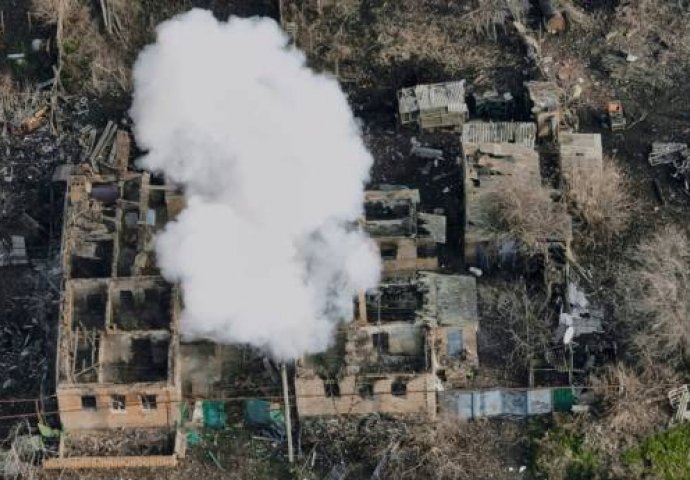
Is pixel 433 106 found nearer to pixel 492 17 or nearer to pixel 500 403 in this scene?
pixel 492 17

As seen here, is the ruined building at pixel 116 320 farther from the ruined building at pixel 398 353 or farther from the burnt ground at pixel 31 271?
the ruined building at pixel 398 353

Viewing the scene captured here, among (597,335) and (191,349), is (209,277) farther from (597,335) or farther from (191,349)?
(597,335)

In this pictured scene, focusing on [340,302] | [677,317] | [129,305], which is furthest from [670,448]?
[129,305]

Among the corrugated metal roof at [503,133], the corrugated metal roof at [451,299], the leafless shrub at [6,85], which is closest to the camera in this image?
the corrugated metal roof at [451,299]

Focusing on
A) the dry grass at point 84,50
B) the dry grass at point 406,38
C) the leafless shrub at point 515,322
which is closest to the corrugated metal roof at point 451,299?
the leafless shrub at point 515,322

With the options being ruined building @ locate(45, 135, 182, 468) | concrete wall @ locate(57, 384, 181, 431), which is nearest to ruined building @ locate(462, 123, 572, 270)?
ruined building @ locate(45, 135, 182, 468)

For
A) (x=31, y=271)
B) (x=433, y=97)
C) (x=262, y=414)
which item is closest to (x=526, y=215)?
(x=433, y=97)
